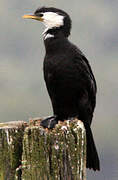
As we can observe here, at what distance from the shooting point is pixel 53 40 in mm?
4684

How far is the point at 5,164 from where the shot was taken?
10.7 ft

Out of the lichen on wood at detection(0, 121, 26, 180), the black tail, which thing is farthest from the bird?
the lichen on wood at detection(0, 121, 26, 180)

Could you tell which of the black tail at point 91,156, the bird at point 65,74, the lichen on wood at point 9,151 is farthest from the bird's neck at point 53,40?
the lichen on wood at point 9,151

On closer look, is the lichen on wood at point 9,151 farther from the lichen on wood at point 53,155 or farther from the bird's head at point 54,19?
the bird's head at point 54,19

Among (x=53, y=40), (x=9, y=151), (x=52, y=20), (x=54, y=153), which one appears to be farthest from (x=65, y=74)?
(x=54, y=153)

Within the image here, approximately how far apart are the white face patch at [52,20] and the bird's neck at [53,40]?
0.07m

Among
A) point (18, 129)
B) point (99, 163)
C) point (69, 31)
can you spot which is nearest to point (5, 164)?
point (18, 129)

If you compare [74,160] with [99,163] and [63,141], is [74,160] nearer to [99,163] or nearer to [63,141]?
[63,141]

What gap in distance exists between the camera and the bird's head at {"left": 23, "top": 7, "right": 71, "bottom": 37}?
474cm

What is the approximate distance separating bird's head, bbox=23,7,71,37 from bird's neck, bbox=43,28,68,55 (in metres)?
0.01

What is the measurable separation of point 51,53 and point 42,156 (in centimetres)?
197

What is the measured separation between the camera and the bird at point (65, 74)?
4562mm

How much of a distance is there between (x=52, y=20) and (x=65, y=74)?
0.77 m

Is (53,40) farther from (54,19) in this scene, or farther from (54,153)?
(54,153)
